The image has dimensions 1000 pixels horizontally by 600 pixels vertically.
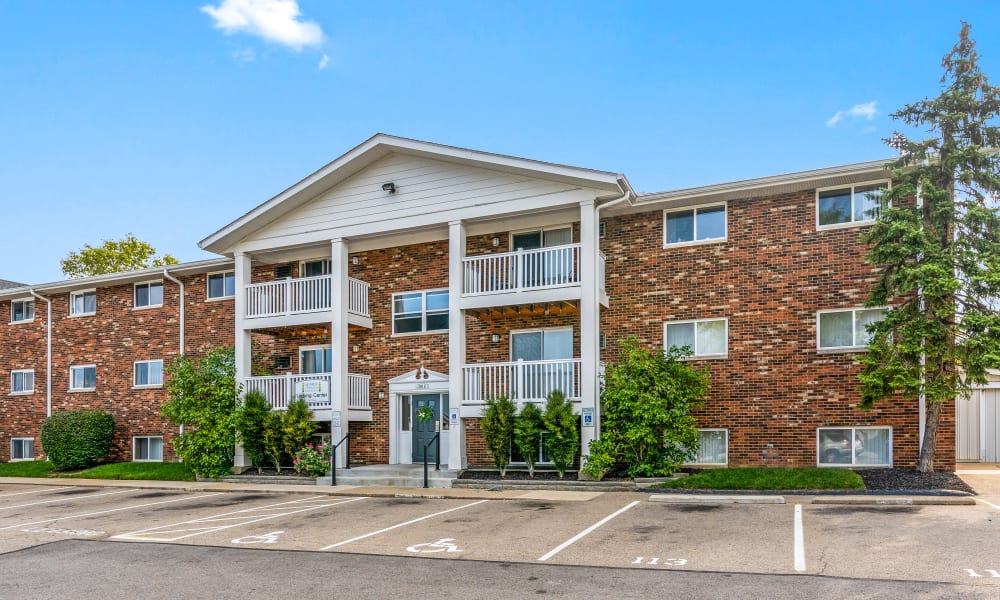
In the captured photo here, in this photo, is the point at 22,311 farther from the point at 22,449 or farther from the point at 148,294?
the point at 148,294

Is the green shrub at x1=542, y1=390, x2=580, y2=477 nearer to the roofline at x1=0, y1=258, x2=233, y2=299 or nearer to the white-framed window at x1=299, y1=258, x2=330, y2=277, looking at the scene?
the white-framed window at x1=299, y1=258, x2=330, y2=277

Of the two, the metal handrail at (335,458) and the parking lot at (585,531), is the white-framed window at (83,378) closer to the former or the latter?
the parking lot at (585,531)

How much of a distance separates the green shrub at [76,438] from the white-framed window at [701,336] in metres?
16.3

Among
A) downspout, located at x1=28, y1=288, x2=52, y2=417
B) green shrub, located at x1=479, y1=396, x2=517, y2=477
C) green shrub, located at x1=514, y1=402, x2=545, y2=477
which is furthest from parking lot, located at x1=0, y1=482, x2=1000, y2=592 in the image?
downspout, located at x1=28, y1=288, x2=52, y2=417

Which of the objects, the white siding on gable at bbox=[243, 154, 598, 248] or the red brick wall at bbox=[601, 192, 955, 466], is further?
the white siding on gable at bbox=[243, 154, 598, 248]

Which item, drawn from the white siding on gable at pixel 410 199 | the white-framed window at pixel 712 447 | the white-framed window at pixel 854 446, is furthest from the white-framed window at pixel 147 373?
the white-framed window at pixel 854 446

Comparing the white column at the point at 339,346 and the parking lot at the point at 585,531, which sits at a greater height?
the white column at the point at 339,346

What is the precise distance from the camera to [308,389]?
18500 millimetres

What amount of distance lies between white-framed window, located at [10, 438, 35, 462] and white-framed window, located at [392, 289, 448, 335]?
47.0 ft

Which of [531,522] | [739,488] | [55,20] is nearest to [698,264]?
[739,488]

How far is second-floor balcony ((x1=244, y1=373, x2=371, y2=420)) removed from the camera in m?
18.4

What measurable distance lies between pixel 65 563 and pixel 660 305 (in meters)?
11.7

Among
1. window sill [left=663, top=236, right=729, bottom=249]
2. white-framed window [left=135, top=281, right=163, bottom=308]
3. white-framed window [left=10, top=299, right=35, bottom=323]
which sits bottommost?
white-framed window [left=10, top=299, right=35, bottom=323]

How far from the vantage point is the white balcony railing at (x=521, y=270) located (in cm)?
1625
